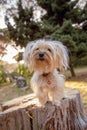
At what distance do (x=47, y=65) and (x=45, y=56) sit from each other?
0.53 ft

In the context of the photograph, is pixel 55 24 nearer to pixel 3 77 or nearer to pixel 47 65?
pixel 3 77

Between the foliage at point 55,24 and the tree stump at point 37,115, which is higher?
the foliage at point 55,24

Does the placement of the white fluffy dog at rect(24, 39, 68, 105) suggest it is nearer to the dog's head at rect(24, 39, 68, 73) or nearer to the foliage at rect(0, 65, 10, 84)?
the dog's head at rect(24, 39, 68, 73)

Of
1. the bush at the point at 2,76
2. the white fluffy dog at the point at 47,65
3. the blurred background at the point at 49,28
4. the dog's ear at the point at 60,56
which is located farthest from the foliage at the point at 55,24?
the dog's ear at the point at 60,56

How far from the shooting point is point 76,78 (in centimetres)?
1156

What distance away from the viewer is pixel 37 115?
13.7ft

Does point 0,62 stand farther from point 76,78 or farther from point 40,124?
point 40,124

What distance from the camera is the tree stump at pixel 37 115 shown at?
164 inches

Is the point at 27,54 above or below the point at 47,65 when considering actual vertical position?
above

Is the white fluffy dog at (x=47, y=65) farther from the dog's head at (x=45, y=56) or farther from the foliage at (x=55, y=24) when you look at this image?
the foliage at (x=55, y=24)

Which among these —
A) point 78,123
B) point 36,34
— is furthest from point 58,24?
point 78,123

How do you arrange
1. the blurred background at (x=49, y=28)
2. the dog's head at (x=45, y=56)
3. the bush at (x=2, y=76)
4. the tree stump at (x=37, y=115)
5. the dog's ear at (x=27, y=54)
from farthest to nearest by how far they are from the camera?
the bush at (x=2, y=76) → the blurred background at (x=49, y=28) → the tree stump at (x=37, y=115) → the dog's ear at (x=27, y=54) → the dog's head at (x=45, y=56)

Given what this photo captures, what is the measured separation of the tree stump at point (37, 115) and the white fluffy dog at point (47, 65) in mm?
144

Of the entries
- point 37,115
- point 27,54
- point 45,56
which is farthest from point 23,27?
point 45,56
